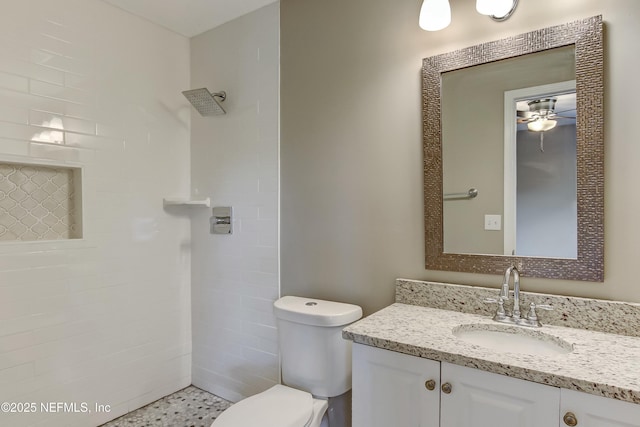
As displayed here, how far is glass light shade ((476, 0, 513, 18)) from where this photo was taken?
1.38 metres

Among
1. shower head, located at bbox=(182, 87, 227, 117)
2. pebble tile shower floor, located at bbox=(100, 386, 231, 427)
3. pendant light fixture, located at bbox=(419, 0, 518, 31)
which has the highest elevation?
pendant light fixture, located at bbox=(419, 0, 518, 31)

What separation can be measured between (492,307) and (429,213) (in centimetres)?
44

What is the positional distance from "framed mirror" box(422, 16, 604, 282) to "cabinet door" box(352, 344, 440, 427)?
0.52m

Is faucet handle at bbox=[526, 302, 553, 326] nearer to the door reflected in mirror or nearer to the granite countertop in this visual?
the granite countertop

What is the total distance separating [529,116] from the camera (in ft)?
4.61

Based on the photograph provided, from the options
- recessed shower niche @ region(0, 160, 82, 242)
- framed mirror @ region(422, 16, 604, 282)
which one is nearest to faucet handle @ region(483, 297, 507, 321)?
framed mirror @ region(422, 16, 604, 282)

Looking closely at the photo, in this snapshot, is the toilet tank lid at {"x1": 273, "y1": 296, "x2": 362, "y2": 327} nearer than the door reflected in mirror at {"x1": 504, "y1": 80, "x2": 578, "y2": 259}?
No

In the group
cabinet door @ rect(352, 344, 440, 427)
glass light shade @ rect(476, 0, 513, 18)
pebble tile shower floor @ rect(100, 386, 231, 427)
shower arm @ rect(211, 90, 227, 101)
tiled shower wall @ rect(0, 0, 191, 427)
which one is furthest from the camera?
shower arm @ rect(211, 90, 227, 101)

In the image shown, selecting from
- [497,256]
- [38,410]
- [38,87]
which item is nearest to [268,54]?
[38,87]

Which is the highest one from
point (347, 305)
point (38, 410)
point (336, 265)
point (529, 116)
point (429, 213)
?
point (529, 116)

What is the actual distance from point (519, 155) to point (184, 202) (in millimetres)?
1849

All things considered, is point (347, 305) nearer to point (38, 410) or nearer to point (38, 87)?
point (38, 410)

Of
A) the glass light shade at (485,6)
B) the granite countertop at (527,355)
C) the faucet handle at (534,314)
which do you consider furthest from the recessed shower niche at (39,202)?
the faucet handle at (534,314)

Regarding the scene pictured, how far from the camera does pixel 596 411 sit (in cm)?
89
